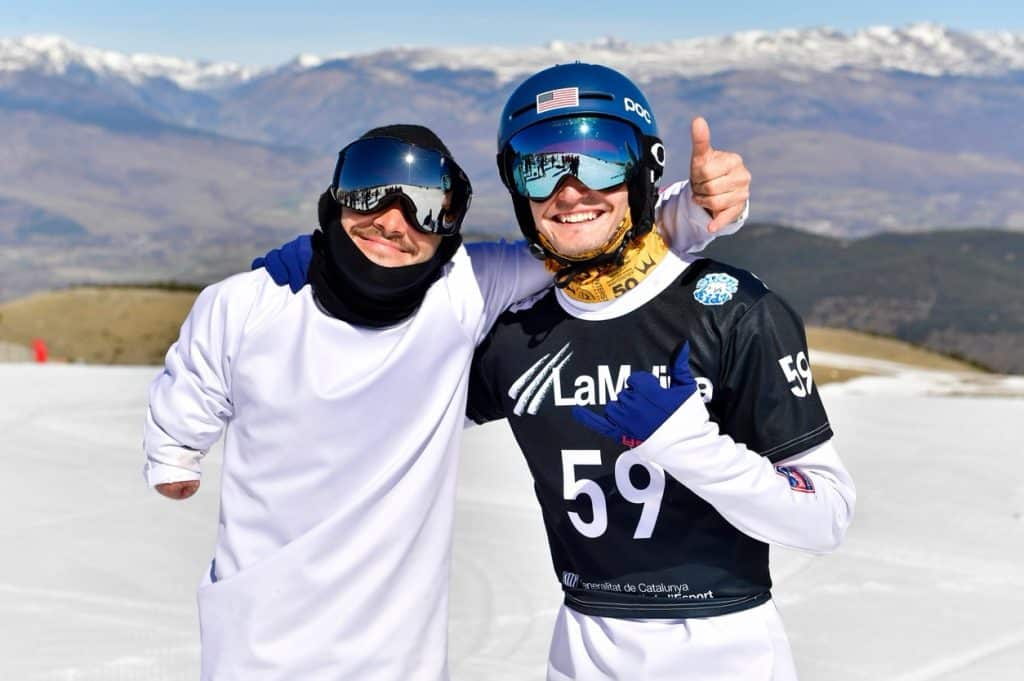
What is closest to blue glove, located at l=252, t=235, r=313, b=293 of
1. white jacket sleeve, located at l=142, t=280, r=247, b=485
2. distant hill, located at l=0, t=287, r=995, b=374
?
white jacket sleeve, located at l=142, t=280, r=247, b=485

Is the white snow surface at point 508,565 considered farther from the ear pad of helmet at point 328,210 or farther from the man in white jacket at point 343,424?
the ear pad of helmet at point 328,210

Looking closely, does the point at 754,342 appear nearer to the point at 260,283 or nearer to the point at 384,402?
the point at 384,402

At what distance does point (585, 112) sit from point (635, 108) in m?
0.16

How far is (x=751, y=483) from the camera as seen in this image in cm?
254

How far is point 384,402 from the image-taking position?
288 cm

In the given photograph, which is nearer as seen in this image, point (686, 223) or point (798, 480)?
point (798, 480)

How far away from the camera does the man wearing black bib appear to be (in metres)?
2.78

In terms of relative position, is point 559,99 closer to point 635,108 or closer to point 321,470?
point 635,108

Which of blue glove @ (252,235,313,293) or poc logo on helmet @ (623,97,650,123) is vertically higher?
poc logo on helmet @ (623,97,650,123)

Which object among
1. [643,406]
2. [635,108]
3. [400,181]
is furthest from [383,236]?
[643,406]

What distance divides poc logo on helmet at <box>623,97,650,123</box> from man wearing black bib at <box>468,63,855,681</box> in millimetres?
11

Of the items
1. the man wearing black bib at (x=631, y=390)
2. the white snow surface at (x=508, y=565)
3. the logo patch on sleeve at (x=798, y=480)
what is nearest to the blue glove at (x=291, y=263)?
the man wearing black bib at (x=631, y=390)

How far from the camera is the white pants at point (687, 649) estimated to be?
9.22 feet

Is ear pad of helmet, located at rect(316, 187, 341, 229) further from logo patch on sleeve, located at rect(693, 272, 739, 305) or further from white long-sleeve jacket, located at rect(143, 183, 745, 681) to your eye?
logo patch on sleeve, located at rect(693, 272, 739, 305)
